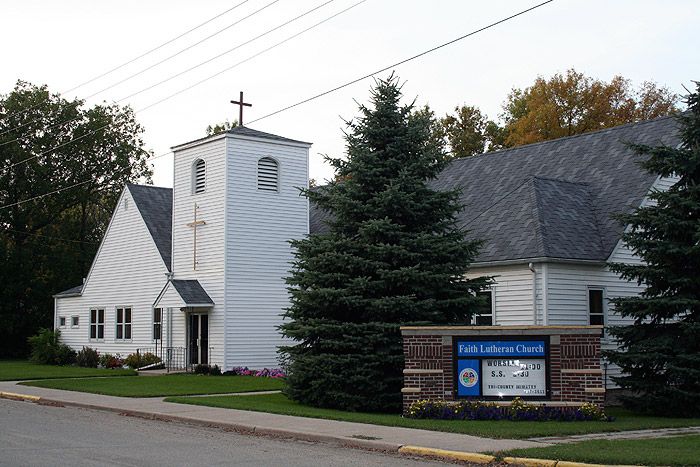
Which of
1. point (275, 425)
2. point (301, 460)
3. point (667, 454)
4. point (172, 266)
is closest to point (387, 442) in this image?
point (301, 460)

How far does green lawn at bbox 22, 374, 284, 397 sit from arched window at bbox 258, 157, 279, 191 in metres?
7.78

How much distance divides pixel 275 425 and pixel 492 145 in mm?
39081

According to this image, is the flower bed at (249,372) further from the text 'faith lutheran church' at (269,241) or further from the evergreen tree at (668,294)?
the evergreen tree at (668,294)

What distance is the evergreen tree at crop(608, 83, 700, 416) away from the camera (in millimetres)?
18312

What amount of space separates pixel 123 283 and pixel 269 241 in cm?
843

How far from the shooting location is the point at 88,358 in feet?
129

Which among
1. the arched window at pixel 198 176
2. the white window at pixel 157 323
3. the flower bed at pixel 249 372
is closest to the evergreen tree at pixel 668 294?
the flower bed at pixel 249 372

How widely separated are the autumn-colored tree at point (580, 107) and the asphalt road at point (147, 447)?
33.7 metres

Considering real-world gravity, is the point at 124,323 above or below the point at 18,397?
above

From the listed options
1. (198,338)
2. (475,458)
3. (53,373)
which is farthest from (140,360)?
(475,458)

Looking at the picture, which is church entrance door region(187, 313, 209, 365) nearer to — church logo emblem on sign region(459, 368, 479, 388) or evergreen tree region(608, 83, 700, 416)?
church logo emblem on sign region(459, 368, 479, 388)

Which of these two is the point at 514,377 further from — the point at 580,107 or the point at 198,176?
the point at 580,107

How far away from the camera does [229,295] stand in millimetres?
33625

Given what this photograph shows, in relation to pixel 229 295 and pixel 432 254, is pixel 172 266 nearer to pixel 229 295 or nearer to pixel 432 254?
pixel 229 295
